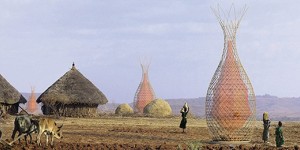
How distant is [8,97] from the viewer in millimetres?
38469

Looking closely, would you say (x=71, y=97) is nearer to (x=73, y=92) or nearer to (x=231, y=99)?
(x=73, y=92)

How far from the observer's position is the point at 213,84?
18.8 m

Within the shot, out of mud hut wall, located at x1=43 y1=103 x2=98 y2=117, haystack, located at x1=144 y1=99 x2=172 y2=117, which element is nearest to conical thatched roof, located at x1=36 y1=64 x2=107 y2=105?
mud hut wall, located at x1=43 y1=103 x2=98 y2=117

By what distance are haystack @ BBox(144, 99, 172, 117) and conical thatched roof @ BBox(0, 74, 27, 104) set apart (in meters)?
10.9

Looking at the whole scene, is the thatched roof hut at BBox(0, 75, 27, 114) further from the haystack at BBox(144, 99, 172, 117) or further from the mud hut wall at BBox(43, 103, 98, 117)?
the haystack at BBox(144, 99, 172, 117)

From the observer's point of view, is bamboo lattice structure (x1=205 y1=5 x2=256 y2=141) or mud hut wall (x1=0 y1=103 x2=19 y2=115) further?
mud hut wall (x1=0 y1=103 x2=19 y2=115)

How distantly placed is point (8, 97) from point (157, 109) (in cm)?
1314

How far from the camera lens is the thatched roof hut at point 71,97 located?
133ft

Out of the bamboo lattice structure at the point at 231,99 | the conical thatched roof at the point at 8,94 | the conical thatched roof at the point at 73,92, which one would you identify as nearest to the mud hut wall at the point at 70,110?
the conical thatched roof at the point at 73,92

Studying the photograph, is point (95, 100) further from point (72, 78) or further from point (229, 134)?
point (229, 134)

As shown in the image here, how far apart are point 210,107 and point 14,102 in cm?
2256

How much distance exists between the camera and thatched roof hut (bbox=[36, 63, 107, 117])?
133ft

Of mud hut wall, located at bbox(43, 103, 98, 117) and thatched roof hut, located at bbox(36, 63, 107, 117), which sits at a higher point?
thatched roof hut, located at bbox(36, 63, 107, 117)

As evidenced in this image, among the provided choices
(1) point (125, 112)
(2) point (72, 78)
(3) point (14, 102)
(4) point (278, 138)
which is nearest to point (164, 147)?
(4) point (278, 138)
